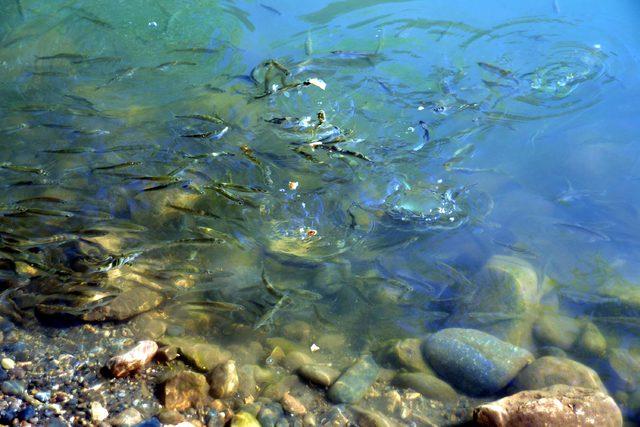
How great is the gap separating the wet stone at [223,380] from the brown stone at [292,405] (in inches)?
17.7

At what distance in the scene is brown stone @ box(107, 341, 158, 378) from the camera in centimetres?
383

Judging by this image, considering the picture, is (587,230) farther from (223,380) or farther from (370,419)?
(223,380)

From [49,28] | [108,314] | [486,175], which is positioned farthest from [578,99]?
[49,28]

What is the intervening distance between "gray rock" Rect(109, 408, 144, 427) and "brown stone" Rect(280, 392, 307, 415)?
3.91 feet

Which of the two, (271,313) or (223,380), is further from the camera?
(271,313)

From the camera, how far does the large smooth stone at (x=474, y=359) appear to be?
458 centimetres

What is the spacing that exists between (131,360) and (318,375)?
1.69 metres

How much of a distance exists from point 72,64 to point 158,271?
20.3 ft

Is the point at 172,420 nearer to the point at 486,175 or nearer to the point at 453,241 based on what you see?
the point at 453,241

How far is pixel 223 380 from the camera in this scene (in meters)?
4.01

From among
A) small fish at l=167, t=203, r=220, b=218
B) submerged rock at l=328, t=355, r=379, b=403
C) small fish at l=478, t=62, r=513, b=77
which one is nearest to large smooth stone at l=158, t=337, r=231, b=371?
submerged rock at l=328, t=355, r=379, b=403

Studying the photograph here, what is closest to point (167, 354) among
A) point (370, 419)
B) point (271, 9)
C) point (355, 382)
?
point (355, 382)

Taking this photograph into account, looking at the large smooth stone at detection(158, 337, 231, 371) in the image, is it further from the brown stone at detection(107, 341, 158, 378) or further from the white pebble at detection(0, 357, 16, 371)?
the white pebble at detection(0, 357, 16, 371)

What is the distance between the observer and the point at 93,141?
7.11 meters
